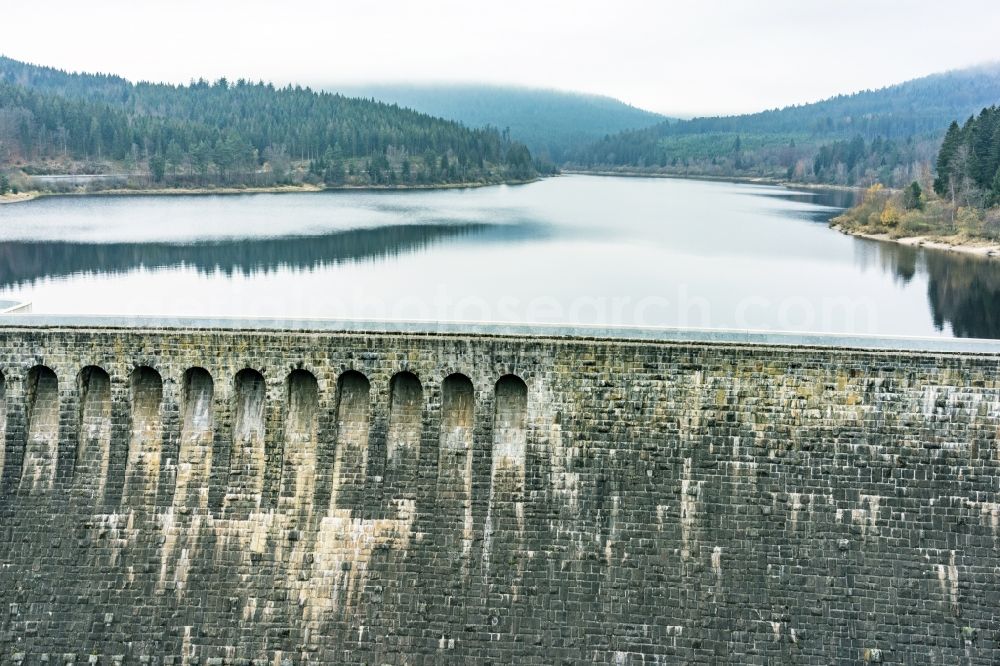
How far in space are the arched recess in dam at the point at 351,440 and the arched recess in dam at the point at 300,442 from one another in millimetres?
557

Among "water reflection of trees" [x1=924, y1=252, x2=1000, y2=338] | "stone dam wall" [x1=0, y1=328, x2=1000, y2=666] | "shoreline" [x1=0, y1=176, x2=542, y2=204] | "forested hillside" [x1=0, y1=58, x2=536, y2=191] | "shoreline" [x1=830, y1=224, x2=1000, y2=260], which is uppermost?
"forested hillside" [x1=0, y1=58, x2=536, y2=191]

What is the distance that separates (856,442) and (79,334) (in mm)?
18415

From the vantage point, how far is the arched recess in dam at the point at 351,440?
2250cm

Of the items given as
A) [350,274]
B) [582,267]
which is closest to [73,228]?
[350,274]

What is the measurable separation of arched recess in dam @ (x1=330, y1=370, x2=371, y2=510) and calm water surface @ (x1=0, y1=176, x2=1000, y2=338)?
976 centimetres

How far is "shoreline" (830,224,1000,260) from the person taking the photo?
Answer: 55019 mm

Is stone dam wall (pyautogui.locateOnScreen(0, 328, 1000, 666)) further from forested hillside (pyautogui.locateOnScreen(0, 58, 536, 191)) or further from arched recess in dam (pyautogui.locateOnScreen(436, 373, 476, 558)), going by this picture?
forested hillside (pyautogui.locateOnScreen(0, 58, 536, 191))

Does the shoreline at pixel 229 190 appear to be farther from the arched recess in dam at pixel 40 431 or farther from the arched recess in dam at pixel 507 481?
the arched recess in dam at pixel 507 481

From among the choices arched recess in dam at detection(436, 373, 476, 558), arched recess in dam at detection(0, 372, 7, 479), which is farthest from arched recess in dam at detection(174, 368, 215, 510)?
arched recess in dam at detection(436, 373, 476, 558)

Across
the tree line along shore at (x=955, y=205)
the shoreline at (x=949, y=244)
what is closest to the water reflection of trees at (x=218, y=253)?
the shoreline at (x=949, y=244)

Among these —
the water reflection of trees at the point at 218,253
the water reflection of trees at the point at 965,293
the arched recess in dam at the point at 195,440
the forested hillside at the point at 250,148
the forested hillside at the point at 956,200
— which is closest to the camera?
the arched recess in dam at the point at 195,440

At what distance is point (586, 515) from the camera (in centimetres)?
2186

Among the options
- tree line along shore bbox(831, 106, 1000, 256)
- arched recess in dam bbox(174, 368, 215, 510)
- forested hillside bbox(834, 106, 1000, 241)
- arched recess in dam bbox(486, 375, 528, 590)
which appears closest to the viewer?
arched recess in dam bbox(486, 375, 528, 590)

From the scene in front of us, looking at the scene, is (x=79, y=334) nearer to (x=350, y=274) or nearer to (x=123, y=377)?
(x=123, y=377)
